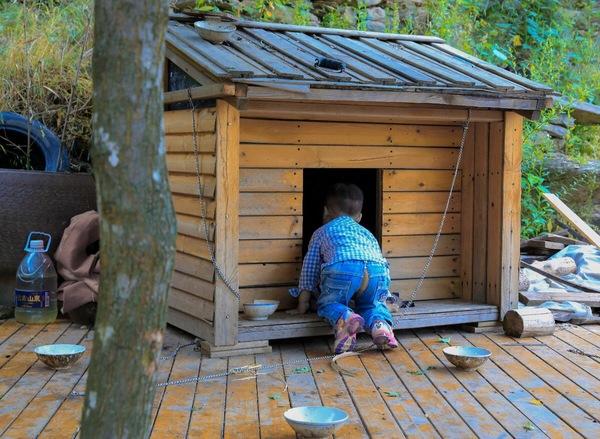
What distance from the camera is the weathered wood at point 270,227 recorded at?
21.9 ft

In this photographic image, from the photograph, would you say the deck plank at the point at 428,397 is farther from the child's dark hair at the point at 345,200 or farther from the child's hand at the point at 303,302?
the child's dark hair at the point at 345,200

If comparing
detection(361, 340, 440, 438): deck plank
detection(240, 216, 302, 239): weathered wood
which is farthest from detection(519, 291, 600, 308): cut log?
detection(240, 216, 302, 239): weathered wood

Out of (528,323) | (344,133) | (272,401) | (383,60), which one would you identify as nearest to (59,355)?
(272,401)

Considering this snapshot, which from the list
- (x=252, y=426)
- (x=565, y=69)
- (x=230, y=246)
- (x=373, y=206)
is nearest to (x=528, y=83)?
(x=373, y=206)

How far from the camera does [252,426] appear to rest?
4555 millimetres

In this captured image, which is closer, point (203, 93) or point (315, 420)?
point (315, 420)

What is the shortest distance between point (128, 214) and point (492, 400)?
3337 millimetres

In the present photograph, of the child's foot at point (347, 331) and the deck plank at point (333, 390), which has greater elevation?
the child's foot at point (347, 331)

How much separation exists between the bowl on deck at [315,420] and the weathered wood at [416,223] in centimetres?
301

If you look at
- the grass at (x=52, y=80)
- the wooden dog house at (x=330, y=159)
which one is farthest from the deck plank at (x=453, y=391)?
the grass at (x=52, y=80)

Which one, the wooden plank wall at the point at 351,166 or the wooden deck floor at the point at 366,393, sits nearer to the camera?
the wooden deck floor at the point at 366,393

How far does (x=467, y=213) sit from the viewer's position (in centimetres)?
743

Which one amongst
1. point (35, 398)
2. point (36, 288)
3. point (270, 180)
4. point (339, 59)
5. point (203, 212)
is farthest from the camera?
point (36, 288)

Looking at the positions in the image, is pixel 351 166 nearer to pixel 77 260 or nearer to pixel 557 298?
pixel 557 298
